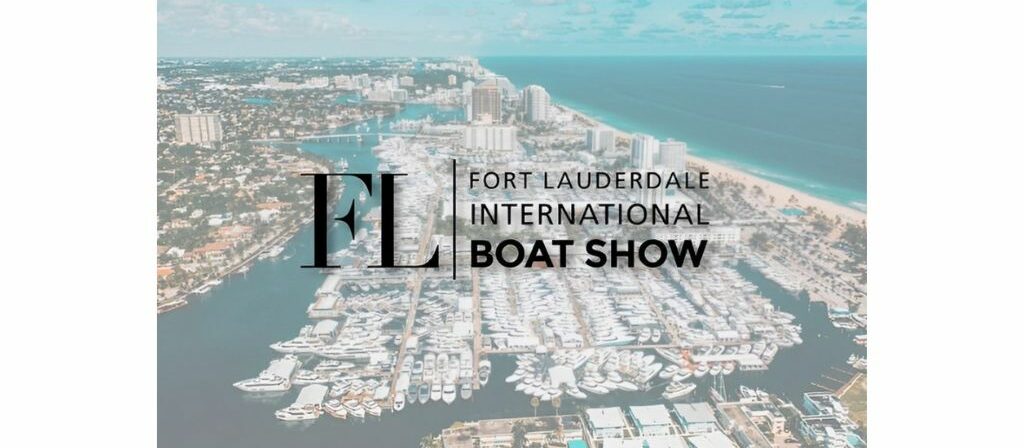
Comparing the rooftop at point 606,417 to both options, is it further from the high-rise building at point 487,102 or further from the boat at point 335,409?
the high-rise building at point 487,102

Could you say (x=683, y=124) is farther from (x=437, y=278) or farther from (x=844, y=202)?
(x=437, y=278)

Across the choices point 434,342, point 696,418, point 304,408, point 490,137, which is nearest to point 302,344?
point 304,408

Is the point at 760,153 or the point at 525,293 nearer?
the point at 525,293

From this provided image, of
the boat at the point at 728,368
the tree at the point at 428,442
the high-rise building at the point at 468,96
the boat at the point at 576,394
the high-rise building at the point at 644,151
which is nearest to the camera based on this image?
the tree at the point at 428,442

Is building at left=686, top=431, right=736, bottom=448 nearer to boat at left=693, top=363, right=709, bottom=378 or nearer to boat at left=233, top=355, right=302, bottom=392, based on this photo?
boat at left=693, top=363, right=709, bottom=378

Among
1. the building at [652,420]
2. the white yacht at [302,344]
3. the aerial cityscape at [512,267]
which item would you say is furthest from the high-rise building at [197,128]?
the building at [652,420]

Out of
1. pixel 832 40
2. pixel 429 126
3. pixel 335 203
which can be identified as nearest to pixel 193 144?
pixel 335 203
